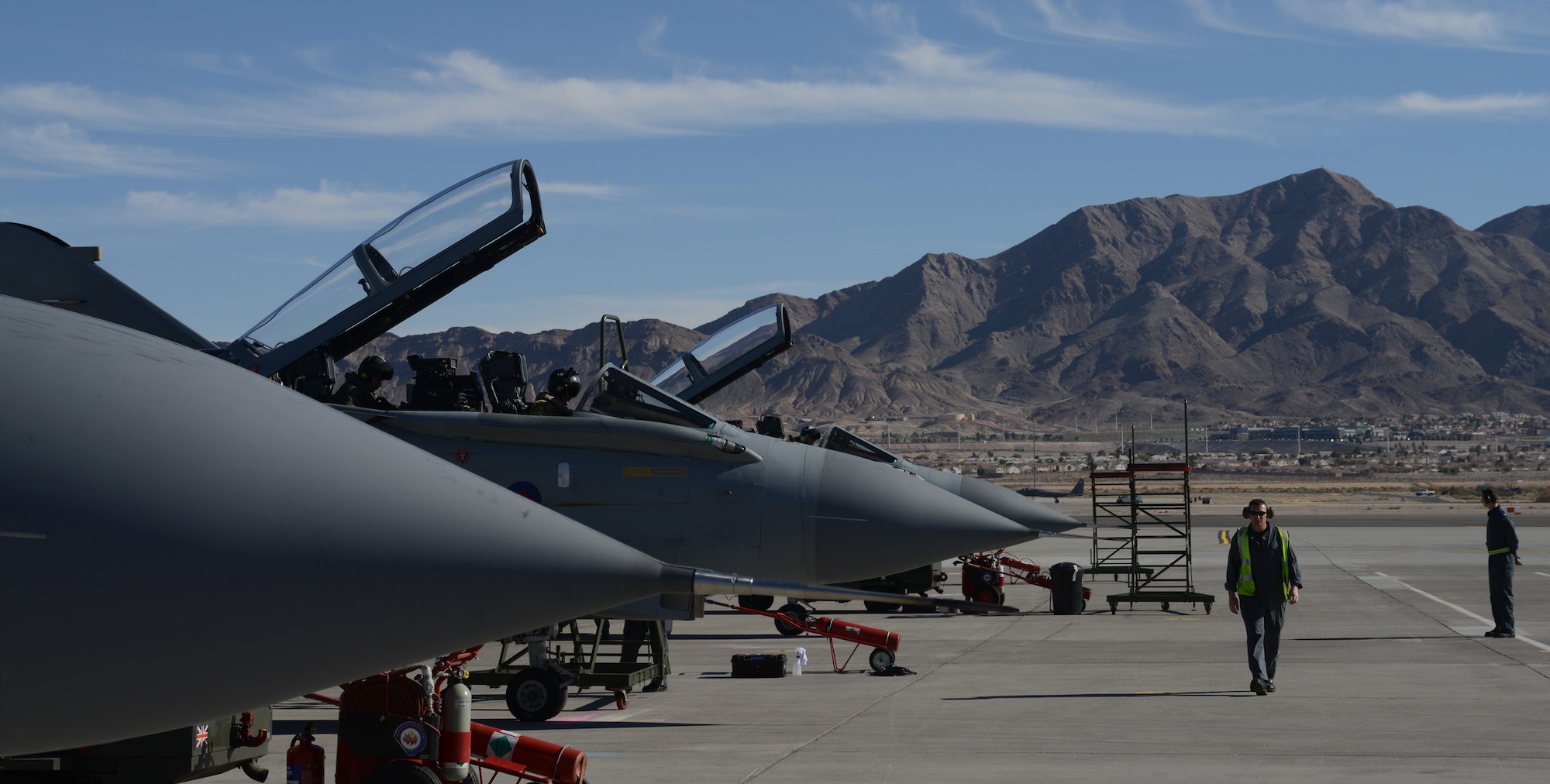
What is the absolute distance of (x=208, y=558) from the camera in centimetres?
302

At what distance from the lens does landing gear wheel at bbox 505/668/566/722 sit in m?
12.0

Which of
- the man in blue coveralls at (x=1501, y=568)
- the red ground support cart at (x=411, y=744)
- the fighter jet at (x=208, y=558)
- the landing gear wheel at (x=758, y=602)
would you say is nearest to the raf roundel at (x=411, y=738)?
the red ground support cart at (x=411, y=744)

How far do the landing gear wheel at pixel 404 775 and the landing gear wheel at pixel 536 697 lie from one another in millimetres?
5327

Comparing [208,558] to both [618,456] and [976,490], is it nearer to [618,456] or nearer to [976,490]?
[618,456]

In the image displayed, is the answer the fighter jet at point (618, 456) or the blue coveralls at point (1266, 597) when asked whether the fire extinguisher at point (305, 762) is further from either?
the blue coveralls at point (1266, 597)

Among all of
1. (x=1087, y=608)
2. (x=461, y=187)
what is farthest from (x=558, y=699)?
(x=1087, y=608)

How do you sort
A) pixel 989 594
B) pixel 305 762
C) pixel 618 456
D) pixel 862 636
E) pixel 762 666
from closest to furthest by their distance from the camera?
pixel 305 762
pixel 618 456
pixel 862 636
pixel 762 666
pixel 989 594

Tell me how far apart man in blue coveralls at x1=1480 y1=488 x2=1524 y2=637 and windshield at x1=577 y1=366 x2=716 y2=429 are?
10.9 m

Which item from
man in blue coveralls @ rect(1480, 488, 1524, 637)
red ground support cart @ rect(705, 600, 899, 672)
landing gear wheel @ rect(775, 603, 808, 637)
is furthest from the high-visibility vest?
landing gear wheel @ rect(775, 603, 808, 637)

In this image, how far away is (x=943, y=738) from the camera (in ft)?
35.3

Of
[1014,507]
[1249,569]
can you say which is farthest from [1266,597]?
[1014,507]

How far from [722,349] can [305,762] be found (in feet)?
35.7

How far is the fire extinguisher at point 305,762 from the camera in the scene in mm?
7016

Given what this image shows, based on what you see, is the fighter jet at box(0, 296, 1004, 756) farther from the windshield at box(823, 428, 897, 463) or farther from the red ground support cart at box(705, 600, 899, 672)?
the windshield at box(823, 428, 897, 463)
